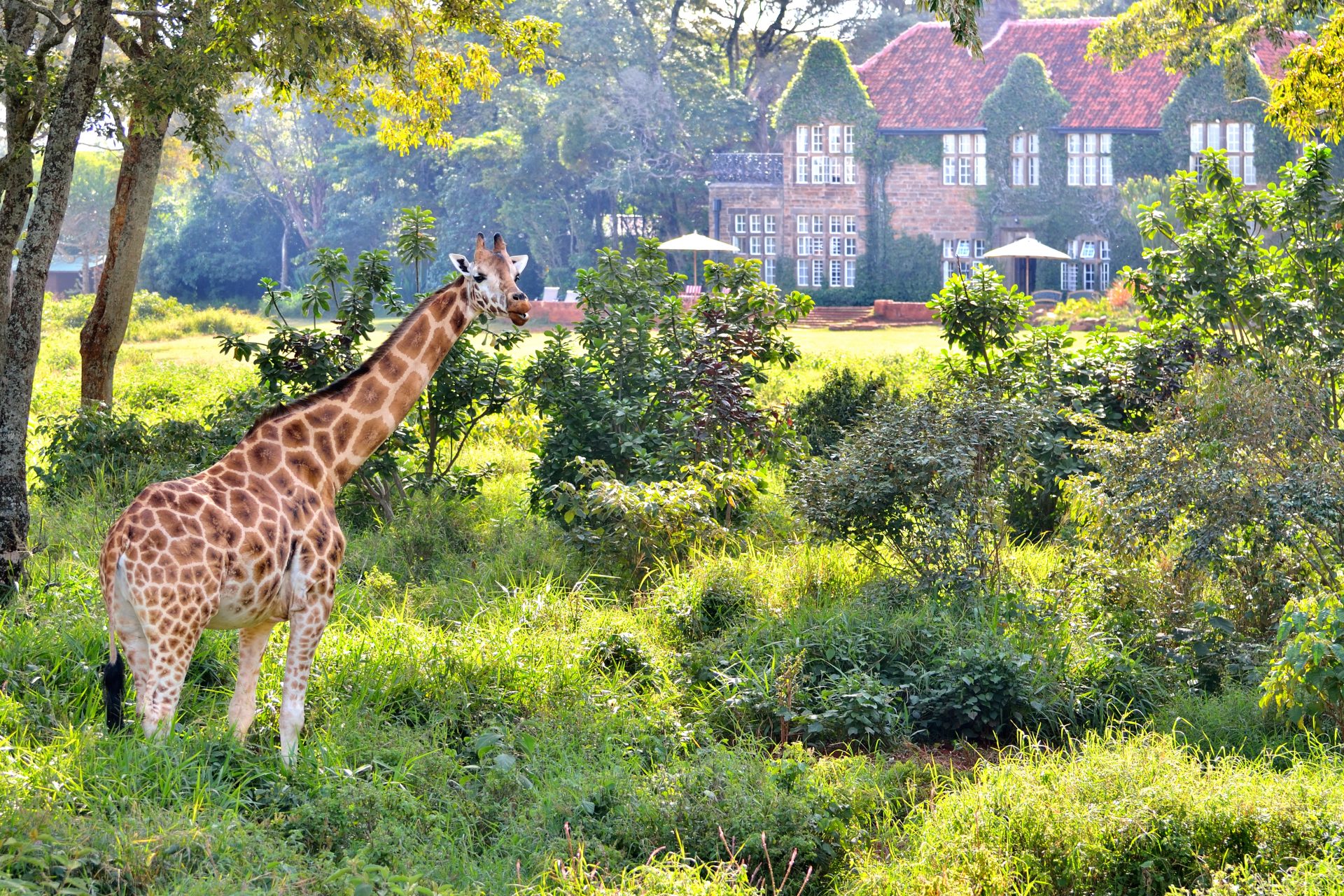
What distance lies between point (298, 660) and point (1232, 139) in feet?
129

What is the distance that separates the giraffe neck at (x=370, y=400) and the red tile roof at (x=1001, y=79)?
3613 cm

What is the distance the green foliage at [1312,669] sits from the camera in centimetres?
649

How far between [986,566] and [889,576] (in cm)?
71

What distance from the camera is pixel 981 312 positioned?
13.1 metres

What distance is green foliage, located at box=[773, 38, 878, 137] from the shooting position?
42094mm

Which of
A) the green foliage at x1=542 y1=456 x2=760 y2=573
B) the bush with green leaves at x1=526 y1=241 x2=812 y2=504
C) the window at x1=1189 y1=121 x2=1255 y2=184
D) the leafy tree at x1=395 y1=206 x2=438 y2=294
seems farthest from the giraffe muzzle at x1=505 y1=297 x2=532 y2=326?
the window at x1=1189 y1=121 x2=1255 y2=184

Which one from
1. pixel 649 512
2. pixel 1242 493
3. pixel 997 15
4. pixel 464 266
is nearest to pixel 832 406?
pixel 649 512

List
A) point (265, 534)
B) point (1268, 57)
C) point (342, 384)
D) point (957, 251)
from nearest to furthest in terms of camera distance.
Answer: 1. point (265, 534)
2. point (342, 384)
3. point (1268, 57)
4. point (957, 251)

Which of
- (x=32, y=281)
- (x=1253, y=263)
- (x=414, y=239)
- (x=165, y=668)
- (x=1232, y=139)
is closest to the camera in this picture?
(x=165, y=668)

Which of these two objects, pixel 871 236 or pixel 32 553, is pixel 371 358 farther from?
pixel 871 236

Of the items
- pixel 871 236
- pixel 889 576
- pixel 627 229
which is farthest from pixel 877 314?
pixel 889 576

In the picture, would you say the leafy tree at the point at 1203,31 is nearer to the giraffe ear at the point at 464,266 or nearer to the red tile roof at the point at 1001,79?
the giraffe ear at the point at 464,266

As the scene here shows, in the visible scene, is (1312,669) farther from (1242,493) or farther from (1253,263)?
(1253,263)

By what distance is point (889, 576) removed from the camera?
9758 millimetres
